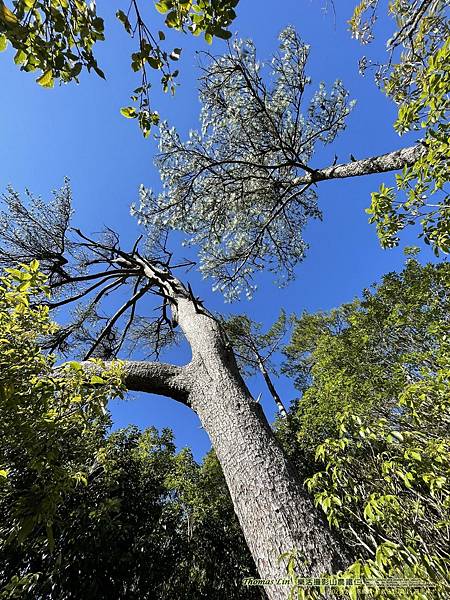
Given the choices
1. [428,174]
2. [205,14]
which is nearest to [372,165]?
[428,174]

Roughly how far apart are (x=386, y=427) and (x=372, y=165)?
113 inches

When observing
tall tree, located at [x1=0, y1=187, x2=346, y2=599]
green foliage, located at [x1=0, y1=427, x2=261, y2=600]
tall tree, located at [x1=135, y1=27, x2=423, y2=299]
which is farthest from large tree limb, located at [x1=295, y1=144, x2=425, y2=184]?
green foliage, located at [x1=0, y1=427, x2=261, y2=600]

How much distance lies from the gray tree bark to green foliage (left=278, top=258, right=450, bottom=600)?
0.15 m

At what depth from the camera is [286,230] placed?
21.2 ft

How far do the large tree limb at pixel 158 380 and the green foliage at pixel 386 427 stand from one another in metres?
1.22

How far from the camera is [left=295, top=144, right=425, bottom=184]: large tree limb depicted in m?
3.09

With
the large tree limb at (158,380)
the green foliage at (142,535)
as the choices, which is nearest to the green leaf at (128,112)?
the large tree limb at (158,380)

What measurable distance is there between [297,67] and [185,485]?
8.05 meters

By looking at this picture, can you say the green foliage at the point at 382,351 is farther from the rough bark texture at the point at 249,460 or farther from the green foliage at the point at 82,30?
the green foliage at the point at 82,30

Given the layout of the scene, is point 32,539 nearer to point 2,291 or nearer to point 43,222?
point 2,291

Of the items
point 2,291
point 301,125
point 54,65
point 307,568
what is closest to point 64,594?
point 307,568

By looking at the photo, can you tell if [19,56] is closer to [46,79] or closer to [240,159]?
[46,79]

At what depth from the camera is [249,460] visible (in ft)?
6.56

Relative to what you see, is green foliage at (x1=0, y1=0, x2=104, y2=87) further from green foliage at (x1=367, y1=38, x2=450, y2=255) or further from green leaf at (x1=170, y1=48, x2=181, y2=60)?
green foliage at (x1=367, y1=38, x2=450, y2=255)
